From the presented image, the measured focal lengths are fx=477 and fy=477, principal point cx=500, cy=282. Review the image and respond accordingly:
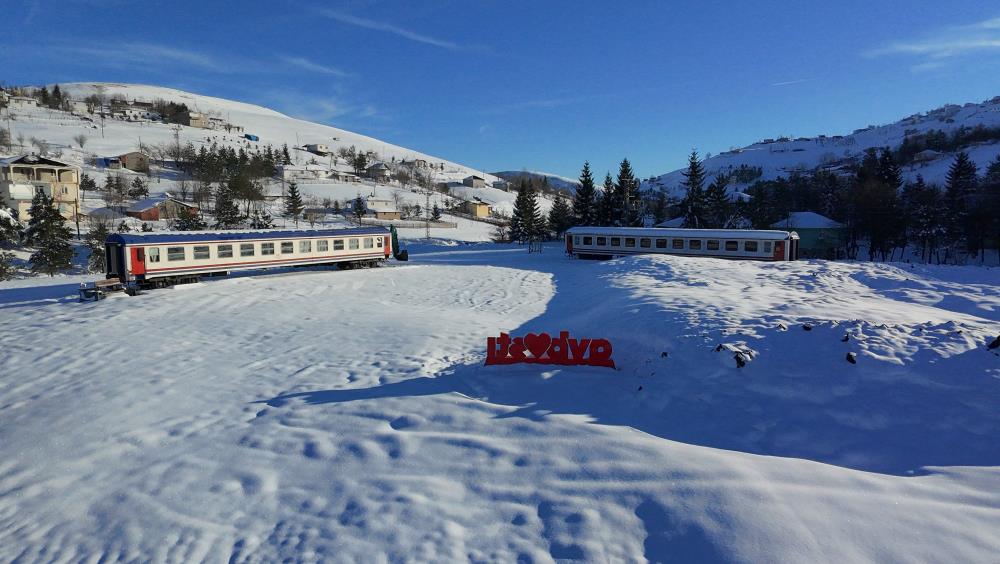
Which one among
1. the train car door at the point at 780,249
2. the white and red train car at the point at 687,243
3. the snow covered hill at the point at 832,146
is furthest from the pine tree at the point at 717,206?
the snow covered hill at the point at 832,146

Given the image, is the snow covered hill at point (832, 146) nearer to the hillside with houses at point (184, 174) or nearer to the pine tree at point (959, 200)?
the hillside with houses at point (184, 174)

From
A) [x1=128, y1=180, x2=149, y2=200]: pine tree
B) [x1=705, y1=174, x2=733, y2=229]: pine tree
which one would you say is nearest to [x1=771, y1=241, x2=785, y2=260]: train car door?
[x1=705, y1=174, x2=733, y2=229]: pine tree

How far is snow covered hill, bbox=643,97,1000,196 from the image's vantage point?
103 metres

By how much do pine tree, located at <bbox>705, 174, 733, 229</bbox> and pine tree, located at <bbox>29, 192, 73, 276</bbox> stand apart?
5092 centimetres

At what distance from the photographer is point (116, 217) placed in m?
53.6

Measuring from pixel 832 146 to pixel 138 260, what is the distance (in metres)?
145

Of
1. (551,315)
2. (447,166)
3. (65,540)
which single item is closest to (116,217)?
(551,315)

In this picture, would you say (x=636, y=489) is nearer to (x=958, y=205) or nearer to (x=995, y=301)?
(x=995, y=301)

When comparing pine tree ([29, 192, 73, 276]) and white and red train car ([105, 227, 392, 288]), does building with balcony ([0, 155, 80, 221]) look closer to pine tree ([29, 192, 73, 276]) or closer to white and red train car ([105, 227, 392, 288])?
pine tree ([29, 192, 73, 276])

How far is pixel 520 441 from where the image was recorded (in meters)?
7.07

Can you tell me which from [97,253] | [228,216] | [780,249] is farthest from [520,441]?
[228,216]

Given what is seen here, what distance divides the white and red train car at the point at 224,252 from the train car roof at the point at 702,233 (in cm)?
1431

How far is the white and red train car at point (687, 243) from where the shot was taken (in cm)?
2712

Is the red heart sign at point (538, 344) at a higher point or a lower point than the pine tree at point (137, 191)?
lower
